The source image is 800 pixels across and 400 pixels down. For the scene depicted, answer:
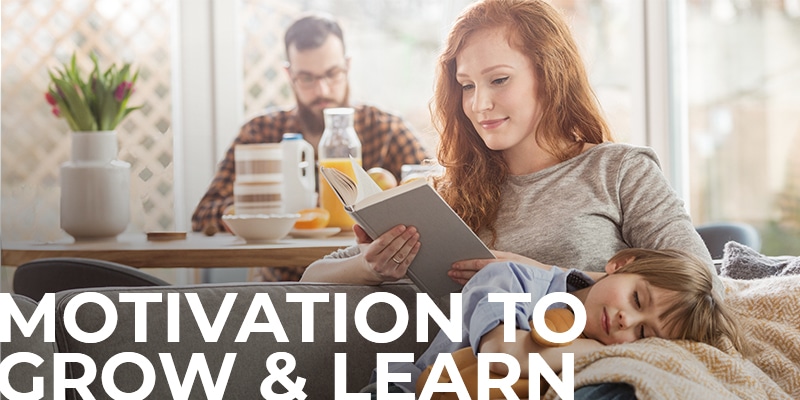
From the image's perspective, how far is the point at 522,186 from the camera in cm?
163

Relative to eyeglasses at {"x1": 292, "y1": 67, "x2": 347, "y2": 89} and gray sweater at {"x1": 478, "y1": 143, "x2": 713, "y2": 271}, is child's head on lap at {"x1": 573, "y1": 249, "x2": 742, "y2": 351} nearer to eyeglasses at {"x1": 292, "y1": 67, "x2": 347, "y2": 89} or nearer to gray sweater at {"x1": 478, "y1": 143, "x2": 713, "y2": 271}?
gray sweater at {"x1": 478, "y1": 143, "x2": 713, "y2": 271}

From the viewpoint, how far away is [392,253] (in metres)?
1.46

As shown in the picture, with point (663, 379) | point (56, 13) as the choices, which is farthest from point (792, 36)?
point (56, 13)

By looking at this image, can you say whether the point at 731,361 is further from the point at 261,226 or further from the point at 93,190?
the point at 93,190

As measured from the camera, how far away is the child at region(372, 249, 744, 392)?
1240mm

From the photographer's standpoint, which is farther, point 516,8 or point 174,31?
point 174,31

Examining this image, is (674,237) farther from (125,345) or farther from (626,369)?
(125,345)

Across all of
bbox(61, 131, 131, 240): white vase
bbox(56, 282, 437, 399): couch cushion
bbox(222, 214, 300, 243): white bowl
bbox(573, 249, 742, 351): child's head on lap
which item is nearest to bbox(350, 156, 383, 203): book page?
bbox(56, 282, 437, 399): couch cushion

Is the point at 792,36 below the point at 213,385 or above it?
above

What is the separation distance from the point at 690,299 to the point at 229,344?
25.4 inches

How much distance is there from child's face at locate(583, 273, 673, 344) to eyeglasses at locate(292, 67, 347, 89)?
185cm

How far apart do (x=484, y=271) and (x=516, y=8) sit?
51 cm

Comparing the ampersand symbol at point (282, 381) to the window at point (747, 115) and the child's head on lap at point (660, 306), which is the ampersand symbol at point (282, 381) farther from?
the window at point (747, 115)

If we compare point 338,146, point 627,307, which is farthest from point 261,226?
point 627,307
